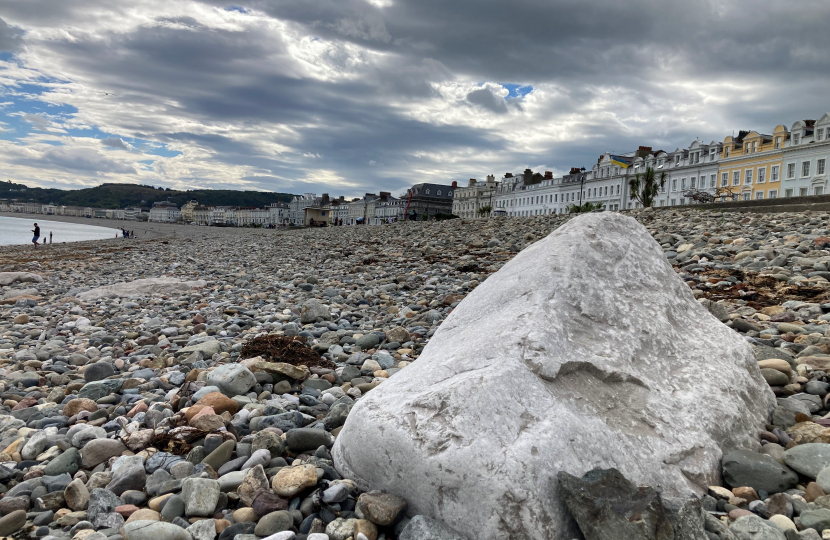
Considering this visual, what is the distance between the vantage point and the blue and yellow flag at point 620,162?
271 ft

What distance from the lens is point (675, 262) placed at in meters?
9.76

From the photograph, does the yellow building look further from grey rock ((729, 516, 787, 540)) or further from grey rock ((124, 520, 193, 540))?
grey rock ((124, 520, 193, 540))

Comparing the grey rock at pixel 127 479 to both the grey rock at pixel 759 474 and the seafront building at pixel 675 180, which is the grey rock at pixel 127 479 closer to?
the grey rock at pixel 759 474

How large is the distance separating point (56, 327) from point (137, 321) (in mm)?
1213

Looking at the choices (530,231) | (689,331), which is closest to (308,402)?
(689,331)

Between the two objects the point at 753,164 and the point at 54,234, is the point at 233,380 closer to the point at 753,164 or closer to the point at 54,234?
the point at 753,164

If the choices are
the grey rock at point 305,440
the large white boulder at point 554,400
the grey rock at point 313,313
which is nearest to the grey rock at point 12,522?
the grey rock at point 305,440

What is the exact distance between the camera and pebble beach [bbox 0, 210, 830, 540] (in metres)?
2.58

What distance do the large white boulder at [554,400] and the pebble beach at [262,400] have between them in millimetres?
165

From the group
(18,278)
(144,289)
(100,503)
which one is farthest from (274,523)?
(18,278)

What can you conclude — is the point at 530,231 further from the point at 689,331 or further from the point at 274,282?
the point at 689,331

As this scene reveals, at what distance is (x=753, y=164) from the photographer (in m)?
59.1

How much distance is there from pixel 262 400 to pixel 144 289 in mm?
8497

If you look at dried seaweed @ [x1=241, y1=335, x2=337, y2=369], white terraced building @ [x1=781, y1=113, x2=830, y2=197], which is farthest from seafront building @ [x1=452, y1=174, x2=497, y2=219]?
dried seaweed @ [x1=241, y1=335, x2=337, y2=369]
